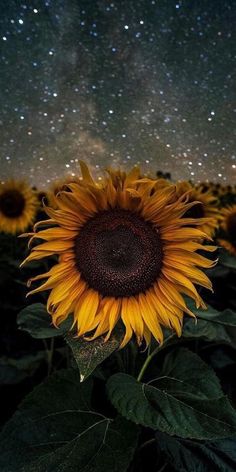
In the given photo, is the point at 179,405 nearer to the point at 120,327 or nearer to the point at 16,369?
the point at 120,327

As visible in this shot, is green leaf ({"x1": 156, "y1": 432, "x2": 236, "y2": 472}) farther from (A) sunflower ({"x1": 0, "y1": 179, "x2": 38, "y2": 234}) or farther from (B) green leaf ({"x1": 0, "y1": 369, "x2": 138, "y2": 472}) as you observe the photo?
(A) sunflower ({"x1": 0, "y1": 179, "x2": 38, "y2": 234})

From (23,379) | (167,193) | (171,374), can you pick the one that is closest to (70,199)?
(167,193)

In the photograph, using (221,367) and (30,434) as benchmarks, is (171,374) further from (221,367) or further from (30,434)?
(221,367)

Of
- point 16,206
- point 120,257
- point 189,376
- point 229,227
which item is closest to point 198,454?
point 189,376

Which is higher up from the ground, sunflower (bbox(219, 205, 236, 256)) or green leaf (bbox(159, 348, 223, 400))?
sunflower (bbox(219, 205, 236, 256))

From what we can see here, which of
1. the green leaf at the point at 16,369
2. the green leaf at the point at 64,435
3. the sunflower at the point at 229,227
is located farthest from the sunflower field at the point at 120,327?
the sunflower at the point at 229,227

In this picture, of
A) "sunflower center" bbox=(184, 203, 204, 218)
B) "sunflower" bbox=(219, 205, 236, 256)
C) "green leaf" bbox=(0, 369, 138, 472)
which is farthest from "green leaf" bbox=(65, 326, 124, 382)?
"sunflower" bbox=(219, 205, 236, 256)
